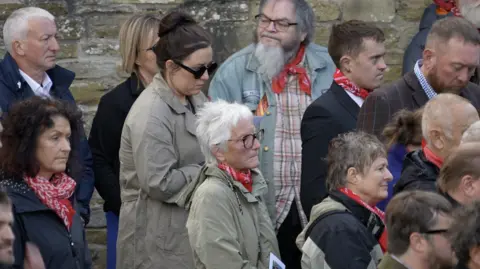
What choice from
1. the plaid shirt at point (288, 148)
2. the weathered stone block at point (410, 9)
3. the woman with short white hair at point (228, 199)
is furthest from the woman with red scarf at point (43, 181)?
the weathered stone block at point (410, 9)

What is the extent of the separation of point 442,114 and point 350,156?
585mm

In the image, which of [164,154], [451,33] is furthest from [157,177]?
[451,33]

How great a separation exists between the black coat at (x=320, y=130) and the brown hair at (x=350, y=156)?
88 centimetres

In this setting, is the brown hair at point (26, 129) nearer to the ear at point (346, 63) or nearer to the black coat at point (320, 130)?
the black coat at point (320, 130)

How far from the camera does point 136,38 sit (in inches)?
264

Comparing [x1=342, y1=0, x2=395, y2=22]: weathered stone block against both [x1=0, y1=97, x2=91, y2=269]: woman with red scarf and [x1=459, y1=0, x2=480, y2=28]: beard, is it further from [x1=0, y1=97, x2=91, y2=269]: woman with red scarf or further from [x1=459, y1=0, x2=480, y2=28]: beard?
[x1=0, y1=97, x2=91, y2=269]: woman with red scarf

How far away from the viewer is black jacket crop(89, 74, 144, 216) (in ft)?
21.6

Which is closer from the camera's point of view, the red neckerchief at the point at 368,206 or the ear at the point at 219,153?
the red neckerchief at the point at 368,206

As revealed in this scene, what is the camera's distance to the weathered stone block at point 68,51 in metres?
7.73

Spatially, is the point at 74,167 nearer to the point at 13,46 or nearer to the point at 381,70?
the point at 13,46

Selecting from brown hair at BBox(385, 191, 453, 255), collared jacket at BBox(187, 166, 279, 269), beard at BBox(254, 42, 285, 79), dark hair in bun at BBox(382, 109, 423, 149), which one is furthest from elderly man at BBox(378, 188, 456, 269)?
beard at BBox(254, 42, 285, 79)

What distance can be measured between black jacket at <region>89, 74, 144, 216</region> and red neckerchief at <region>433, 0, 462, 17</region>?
216 centimetres

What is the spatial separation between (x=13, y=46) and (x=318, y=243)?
2633 millimetres

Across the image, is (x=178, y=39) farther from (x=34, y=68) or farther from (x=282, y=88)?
(x=34, y=68)
